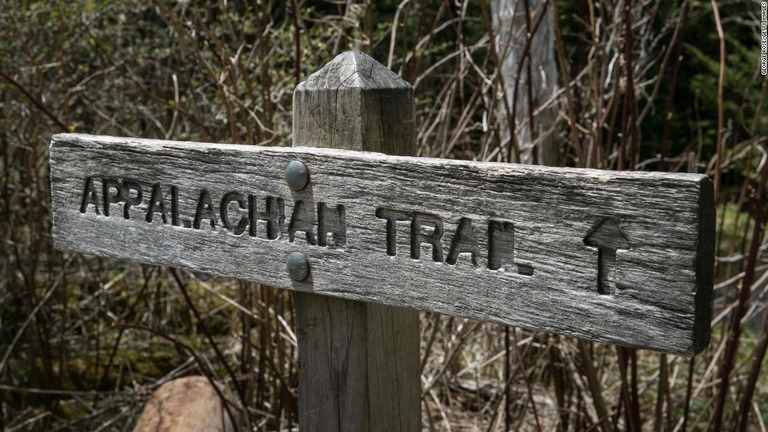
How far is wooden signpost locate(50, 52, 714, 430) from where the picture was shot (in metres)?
1.32

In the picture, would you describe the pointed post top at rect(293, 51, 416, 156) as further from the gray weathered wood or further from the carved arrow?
the carved arrow

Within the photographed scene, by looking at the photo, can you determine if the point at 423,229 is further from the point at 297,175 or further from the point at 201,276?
the point at 201,276

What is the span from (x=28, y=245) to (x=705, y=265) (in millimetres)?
4386

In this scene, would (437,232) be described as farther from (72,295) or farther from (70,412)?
(72,295)

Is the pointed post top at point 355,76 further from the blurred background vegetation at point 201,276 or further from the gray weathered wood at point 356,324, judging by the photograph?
the blurred background vegetation at point 201,276

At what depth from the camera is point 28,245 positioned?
5.01 meters

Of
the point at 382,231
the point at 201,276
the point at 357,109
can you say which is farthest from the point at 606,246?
the point at 201,276

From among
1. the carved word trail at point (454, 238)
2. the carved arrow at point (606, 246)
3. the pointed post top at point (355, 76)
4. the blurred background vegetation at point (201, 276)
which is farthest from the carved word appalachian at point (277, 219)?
the blurred background vegetation at point (201, 276)

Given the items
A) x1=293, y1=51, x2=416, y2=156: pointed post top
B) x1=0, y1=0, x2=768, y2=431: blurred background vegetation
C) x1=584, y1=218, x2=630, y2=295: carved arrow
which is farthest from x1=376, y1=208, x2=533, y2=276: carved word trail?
x1=0, y1=0, x2=768, y2=431: blurred background vegetation

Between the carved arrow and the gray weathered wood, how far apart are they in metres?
0.53

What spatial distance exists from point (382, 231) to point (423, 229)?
3.5 inches

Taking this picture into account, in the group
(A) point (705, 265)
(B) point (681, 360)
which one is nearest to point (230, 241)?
(A) point (705, 265)

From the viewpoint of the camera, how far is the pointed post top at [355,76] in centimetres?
176

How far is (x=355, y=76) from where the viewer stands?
176 cm
